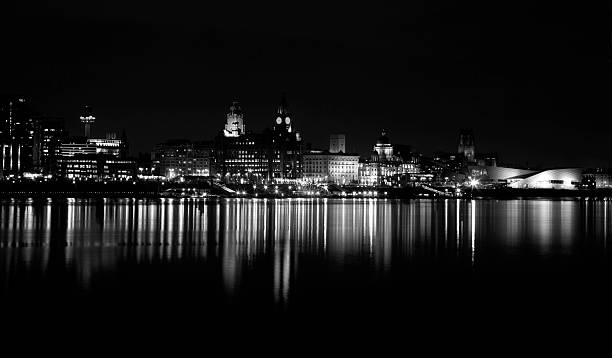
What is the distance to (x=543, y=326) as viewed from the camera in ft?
51.8

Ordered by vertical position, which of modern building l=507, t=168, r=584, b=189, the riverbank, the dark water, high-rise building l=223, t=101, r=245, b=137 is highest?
high-rise building l=223, t=101, r=245, b=137

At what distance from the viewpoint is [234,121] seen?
595ft

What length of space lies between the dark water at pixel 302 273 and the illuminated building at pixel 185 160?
5059 inches

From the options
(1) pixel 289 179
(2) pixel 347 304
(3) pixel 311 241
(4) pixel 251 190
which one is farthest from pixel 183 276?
(1) pixel 289 179

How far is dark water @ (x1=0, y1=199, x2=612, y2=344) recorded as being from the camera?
1706 centimetres

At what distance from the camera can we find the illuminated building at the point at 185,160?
549ft

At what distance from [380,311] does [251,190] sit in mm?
113068

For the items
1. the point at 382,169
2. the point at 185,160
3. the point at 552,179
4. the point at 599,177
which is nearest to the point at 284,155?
the point at 185,160

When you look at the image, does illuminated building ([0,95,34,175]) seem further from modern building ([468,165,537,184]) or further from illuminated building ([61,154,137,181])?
modern building ([468,165,537,184])

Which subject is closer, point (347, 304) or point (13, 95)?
point (347, 304)

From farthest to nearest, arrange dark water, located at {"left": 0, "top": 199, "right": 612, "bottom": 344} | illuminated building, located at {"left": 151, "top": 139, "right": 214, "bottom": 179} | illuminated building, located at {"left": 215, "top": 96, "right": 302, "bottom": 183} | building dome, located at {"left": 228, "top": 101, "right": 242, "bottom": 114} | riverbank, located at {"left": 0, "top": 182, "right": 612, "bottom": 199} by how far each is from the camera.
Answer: building dome, located at {"left": 228, "top": 101, "right": 242, "bottom": 114}, illuminated building, located at {"left": 151, "top": 139, "right": 214, "bottom": 179}, illuminated building, located at {"left": 215, "top": 96, "right": 302, "bottom": 183}, riverbank, located at {"left": 0, "top": 182, "right": 612, "bottom": 199}, dark water, located at {"left": 0, "top": 199, "right": 612, "bottom": 344}

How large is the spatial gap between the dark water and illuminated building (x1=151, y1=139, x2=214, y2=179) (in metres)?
128

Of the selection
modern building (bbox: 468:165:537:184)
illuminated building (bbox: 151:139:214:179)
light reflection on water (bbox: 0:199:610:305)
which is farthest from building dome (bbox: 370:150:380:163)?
light reflection on water (bbox: 0:199:610:305)

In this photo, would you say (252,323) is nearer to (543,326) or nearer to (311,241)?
(543,326)
